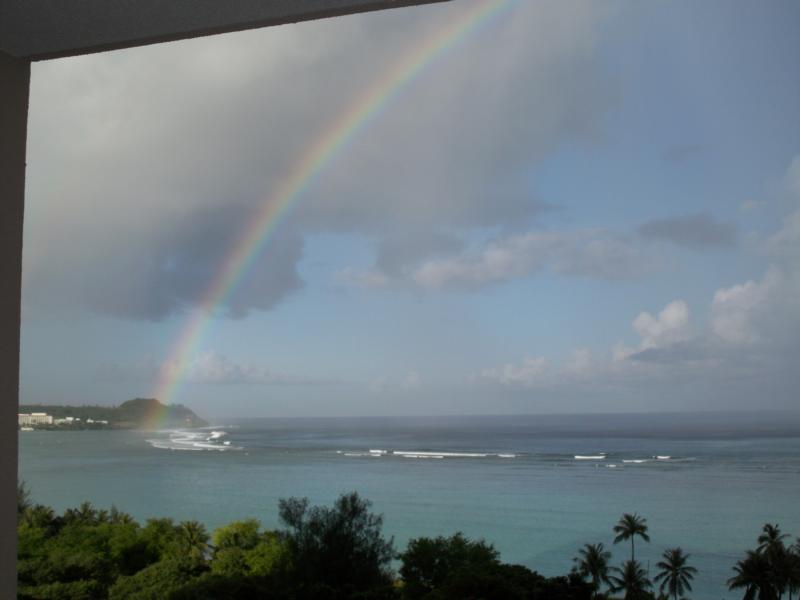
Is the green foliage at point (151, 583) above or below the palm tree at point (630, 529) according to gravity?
above

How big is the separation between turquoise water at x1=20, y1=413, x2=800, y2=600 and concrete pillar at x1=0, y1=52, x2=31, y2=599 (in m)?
10.0

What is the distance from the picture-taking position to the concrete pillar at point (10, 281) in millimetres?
1312

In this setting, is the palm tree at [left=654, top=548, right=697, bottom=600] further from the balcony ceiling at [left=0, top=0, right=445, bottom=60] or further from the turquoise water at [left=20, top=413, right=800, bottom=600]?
the balcony ceiling at [left=0, top=0, right=445, bottom=60]

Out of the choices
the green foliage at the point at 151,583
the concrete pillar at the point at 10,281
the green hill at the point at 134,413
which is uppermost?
the concrete pillar at the point at 10,281

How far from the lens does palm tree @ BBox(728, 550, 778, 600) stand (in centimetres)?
818

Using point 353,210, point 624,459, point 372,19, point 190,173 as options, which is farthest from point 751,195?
point 190,173

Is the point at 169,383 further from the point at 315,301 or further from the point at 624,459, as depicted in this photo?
the point at 624,459

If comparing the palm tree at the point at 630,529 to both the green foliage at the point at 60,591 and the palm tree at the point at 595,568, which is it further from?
the green foliage at the point at 60,591

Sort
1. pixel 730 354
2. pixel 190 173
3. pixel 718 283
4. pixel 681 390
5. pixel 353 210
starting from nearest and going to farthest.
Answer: pixel 730 354
pixel 681 390
pixel 718 283
pixel 190 173
pixel 353 210

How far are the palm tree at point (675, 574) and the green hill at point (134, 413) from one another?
10235 millimetres

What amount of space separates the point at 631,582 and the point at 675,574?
1856 mm

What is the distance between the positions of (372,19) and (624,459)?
1063 cm

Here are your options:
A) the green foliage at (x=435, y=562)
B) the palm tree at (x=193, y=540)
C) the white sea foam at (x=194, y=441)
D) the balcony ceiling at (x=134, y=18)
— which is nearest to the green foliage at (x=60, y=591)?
the palm tree at (x=193, y=540)

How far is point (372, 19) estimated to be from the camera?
15688 millimetres
